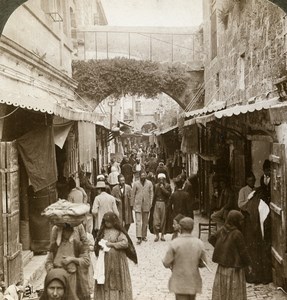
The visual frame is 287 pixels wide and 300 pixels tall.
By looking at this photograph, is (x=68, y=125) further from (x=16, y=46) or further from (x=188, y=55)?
(x=188, y=55)

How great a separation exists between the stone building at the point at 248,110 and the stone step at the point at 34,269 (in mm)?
3969

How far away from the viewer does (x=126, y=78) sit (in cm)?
2061

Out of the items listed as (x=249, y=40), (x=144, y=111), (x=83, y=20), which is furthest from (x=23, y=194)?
(x=144, y=111)

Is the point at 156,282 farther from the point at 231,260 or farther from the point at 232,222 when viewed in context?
the point at 232,222

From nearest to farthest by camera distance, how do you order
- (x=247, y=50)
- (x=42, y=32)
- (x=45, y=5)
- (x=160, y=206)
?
1. (x=160, y=206)
2. (x=247, y=50)
3. (x=42, y=32)
4. (x=45, y=5)

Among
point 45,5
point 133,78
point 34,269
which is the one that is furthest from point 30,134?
point 133,78

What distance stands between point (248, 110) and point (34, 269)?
180 inches

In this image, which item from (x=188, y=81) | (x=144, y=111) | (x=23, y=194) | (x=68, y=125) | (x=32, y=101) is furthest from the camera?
(x=144, y=111)

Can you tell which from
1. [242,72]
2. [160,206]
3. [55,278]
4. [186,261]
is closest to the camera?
[55,278]

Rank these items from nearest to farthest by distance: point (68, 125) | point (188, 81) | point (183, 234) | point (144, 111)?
point (183, 234), point (68, 125), point (188, 81), point (144, 111)

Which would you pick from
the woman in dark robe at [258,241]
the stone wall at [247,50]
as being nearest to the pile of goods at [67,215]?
the woman in dark robe at [258,241]

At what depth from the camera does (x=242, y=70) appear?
1195cm

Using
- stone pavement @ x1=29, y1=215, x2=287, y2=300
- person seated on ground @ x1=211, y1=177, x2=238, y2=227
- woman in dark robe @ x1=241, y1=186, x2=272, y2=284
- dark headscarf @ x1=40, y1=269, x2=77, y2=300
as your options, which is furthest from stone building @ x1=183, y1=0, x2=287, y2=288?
dark headscarf @ x1=40, y1=269, x2=77, y2=300

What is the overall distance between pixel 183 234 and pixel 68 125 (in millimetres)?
5095
